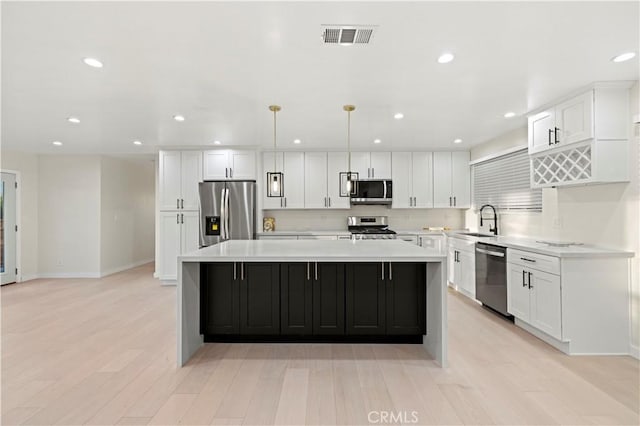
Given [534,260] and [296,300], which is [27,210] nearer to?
[296,300]

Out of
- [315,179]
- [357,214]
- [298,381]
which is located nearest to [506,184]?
[357,214]

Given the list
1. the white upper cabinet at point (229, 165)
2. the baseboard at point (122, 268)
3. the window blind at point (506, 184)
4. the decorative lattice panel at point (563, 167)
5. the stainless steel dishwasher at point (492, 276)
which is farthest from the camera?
the baseboard at point (122, 268)

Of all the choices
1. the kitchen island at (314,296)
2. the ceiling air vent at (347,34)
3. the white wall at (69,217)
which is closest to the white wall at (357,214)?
the kitchen island at (314,296)

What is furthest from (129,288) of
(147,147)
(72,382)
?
(72,382)

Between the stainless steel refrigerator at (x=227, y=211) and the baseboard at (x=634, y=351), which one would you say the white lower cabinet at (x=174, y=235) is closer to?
the stainless steel refrigerator at (x=227, y=211)

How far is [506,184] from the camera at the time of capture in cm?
504

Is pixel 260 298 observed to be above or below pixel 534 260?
below

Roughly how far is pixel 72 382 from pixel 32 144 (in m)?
4.81

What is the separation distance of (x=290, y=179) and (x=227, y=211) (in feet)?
4.19

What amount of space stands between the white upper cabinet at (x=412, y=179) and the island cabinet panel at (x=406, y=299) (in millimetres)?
3115

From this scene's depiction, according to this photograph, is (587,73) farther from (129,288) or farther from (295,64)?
(129,288)

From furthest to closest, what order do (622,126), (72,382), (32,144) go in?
1. (32,144)
2. (622,126)
3. (72,382)

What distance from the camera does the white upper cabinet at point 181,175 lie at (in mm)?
6043

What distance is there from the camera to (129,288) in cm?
580
